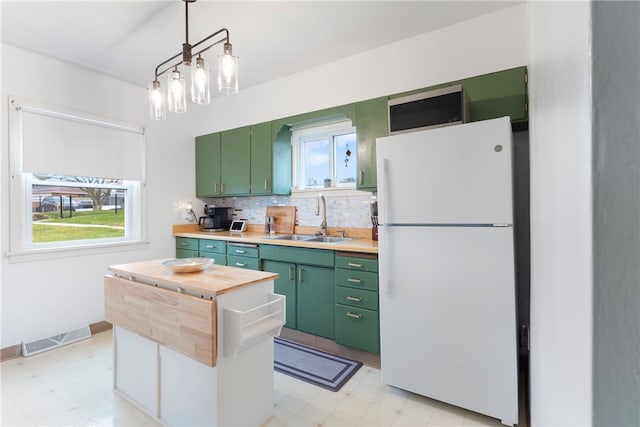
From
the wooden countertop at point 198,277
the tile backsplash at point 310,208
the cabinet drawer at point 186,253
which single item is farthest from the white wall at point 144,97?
the wooden countertop at point 198,277

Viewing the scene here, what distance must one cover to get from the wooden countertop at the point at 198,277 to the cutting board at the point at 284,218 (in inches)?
65.0

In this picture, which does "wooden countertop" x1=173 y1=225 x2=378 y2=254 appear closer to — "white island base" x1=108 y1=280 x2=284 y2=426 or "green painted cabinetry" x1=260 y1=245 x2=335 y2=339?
"green painted cabinetry" x1=260 y1=245 x2=335 y2=339

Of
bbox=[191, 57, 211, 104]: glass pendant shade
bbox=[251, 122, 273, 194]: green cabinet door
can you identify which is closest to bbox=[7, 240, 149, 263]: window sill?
bbox=[251, 122, 273, 194]: green cabinet door

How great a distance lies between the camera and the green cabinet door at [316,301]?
252 cm

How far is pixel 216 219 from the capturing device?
12.7 ft

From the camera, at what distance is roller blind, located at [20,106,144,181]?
2.60 m

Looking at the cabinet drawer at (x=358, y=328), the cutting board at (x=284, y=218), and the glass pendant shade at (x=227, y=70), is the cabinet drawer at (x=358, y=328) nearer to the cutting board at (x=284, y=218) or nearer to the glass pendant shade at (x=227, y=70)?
the cutting board at (x=284, y=218)

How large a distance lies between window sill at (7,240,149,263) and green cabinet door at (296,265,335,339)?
2050 mm

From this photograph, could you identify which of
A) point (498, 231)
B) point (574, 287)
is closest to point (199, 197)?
point (498, 231)

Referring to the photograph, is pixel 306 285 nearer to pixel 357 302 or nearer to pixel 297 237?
pixel 357 302

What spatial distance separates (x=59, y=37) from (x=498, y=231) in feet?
12.0

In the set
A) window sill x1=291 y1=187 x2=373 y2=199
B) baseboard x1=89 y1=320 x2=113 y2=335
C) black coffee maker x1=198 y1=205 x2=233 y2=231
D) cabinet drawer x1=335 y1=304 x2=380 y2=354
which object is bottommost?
baseboard x1=89 y1=320 x2=113 y2=335

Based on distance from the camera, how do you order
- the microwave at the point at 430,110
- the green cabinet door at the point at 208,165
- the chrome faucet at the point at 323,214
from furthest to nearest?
the green cabinet door at the point at 208,165 < the chrome faucet at the point at 323,214 < the microwave at the point at 430,110

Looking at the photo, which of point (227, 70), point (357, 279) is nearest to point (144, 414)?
point (357, 279)
